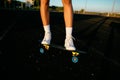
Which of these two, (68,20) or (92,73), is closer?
(92,73)

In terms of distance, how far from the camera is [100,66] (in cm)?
219

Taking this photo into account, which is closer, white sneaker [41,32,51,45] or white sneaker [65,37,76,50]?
white sneaker [65,37,76,50]

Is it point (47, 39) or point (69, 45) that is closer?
point (69, 45)

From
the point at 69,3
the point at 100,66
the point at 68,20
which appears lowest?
the point at 100,66

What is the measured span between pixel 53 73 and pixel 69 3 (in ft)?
4.25

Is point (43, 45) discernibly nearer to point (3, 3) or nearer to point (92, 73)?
point (92, 73)

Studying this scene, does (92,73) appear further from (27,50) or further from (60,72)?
(27,50)

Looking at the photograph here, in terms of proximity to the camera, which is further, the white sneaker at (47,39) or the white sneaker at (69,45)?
the white sneaker at (47,39)

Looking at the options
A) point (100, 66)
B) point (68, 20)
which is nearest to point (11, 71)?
point (100, 66)

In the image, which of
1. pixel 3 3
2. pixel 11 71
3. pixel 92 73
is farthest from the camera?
pixel 3 3

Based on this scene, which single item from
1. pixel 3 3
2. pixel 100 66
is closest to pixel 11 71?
pixel 100 66

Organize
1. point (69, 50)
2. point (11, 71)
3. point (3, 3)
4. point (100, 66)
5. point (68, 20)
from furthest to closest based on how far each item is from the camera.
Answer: point (3, 3)
point (68, 20)
point (69, 50)
point (100, 66)
point (11, 71)

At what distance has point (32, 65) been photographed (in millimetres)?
2025

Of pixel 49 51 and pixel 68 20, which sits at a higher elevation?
pixel 68 20
